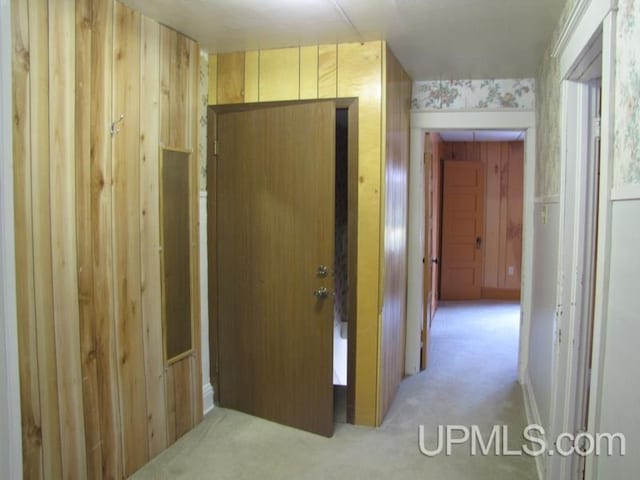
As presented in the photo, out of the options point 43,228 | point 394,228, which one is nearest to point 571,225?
point 394,228

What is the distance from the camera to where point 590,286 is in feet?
6.32

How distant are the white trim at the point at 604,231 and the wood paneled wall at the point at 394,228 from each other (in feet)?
4.74

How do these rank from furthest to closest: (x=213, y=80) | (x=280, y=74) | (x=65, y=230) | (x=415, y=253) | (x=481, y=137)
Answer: (x=481, y=137)
(x=415, y=253)
(x=213, y=80)
(x=280, y=74)
(x=65, y=230)

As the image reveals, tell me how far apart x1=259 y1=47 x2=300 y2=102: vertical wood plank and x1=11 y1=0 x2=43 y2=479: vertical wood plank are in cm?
136

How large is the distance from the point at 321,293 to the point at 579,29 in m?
1.71

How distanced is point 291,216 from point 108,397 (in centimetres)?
129

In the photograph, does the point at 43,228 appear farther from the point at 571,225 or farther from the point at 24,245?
the point at 571,225

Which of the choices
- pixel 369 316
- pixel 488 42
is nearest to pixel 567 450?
pixel 369 316

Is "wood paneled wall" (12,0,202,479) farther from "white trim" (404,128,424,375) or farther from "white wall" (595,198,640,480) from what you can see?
"white wall" (595,198,640,480)

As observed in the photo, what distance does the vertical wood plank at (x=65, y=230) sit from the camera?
186 centimetres

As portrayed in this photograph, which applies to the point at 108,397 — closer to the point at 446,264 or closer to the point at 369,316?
the point at 369,316

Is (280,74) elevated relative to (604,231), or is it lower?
elevated

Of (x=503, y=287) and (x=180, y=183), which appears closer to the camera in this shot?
(x=180, y=183)

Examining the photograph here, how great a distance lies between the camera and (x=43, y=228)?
1.83 m
